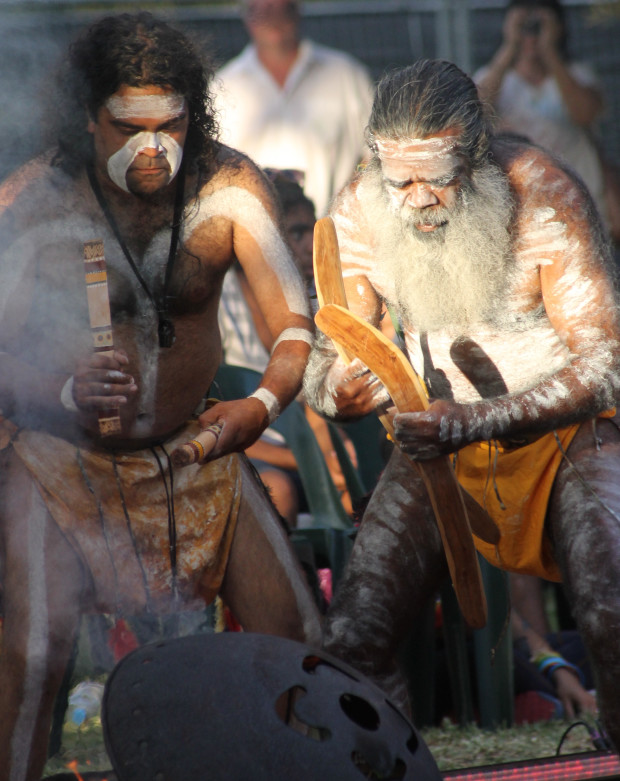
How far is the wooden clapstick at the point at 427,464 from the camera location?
2492 millimetres

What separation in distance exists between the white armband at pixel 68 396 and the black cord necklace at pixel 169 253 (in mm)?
291

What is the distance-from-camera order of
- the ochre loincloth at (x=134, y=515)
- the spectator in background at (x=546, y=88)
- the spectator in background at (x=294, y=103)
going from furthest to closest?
1. the spectator in background at (x=546, y=88)
2. the spectator in background at (x=294, y=103)
3. the ochre loincloth at (x=134, y=515)

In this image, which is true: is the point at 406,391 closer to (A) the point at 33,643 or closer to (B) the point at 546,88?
(A) the point at 33,643

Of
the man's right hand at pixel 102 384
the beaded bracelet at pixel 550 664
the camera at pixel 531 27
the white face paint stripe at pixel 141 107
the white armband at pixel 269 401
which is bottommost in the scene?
the beaded bracelet at pixel 550 664

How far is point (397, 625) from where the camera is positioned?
282cm

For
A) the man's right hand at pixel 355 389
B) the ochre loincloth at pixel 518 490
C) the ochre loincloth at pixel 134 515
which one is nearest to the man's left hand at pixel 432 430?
the man's right hand at pixel 355 389

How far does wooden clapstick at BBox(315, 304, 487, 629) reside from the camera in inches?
98.1

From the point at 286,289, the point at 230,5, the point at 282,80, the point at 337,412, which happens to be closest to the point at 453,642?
the point at 337,412

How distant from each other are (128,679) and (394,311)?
132cm

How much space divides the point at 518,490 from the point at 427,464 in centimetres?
35

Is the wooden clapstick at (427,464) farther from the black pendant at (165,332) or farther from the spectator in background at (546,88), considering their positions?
the spectator in background at (546,88)

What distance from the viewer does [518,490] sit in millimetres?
2830

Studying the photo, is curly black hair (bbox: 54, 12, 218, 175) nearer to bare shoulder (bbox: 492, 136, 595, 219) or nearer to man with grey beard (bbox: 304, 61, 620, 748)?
man with grey beard (bbox: 304, 61, 620, 748)

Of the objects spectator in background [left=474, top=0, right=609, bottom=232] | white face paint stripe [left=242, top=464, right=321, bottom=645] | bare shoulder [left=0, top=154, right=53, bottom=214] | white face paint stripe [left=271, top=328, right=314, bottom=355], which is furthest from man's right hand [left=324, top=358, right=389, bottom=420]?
spectator in background [left=474, top=0, right=609, bottom=232]
